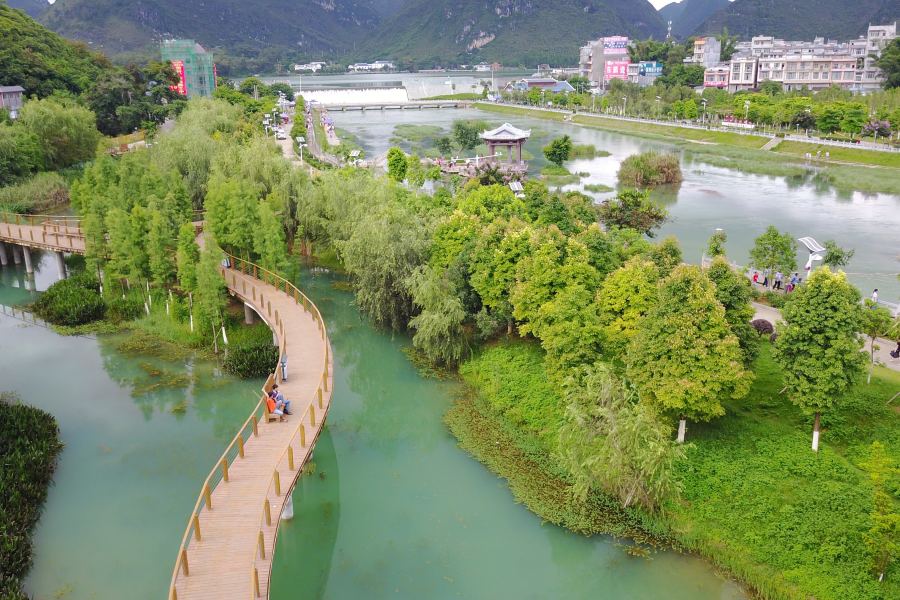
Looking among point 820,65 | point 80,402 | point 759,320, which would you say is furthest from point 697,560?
point 820,65

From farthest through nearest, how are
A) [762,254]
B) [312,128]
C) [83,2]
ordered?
[83,2]
[312,128]
[762,254]

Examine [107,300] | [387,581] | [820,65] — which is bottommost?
[387,581]

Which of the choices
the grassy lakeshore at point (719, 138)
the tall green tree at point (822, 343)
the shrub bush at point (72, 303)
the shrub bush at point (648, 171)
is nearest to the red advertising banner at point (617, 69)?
the grassy lakeshore at point (719, 138)

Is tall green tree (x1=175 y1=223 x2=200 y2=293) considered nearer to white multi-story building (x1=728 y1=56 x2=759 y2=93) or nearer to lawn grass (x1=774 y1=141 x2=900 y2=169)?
lawn grass (x1=774 y1=141 x2=900 y2=169)

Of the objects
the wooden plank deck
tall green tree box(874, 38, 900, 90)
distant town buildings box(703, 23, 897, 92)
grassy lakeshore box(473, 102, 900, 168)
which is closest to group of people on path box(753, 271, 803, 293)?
the wooden plank deck

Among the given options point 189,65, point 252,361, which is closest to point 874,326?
point 252,361

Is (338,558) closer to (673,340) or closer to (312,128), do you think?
(673,340)

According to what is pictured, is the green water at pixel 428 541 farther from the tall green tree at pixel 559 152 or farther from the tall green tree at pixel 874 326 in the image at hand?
the tall green tree at pixel 559 152

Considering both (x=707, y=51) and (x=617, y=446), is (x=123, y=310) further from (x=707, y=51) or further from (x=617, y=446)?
(x=707, y=51)
